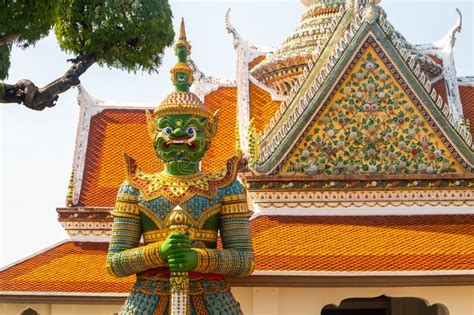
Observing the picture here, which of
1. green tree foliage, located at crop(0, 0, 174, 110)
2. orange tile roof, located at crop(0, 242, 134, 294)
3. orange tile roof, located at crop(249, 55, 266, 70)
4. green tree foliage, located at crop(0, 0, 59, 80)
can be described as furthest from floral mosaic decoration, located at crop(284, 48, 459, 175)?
green tree foliage, located at crop(0, 0, 59, 80)

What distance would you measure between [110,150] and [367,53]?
12.5 ft

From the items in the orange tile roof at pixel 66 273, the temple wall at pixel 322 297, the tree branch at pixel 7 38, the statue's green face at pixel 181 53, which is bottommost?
the temple wall at pixel 322 297

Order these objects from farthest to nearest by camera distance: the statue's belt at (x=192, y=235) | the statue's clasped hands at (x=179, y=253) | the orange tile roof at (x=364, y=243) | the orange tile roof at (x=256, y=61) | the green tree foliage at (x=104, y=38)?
the orange tile roof at (x=256, y=61) → the orange tile roof at (x=364, y=243) → the green tree foliage at (x=104, y=38) → the statue's belt at (x=192, y=235) → the statue's clasped hands at (x=179, y=253)

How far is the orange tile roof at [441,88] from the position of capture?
1200 cm

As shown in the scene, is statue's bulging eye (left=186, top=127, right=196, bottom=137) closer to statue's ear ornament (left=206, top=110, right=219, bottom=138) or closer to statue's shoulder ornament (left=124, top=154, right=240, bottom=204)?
statue's ear ornament (left=206, top=110, right=219, bottom=138)

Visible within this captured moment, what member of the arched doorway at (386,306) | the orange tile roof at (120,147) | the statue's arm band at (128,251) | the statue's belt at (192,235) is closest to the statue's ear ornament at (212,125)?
the statue's belt at (192,235)

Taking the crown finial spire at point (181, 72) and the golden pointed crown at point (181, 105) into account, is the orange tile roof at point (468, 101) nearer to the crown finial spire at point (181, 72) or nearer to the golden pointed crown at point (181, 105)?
the crown finial spire at point (181, 72)

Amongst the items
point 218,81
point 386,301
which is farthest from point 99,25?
point 386,301

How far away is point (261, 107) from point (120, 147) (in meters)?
2.08

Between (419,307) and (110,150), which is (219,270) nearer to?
(110,150)

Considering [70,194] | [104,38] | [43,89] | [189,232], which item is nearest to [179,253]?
[189,232]

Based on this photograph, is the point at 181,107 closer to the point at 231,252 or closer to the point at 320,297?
the point at 231,252

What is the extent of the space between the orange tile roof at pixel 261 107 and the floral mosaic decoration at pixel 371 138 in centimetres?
148

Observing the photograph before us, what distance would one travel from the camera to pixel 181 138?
7055 mm
